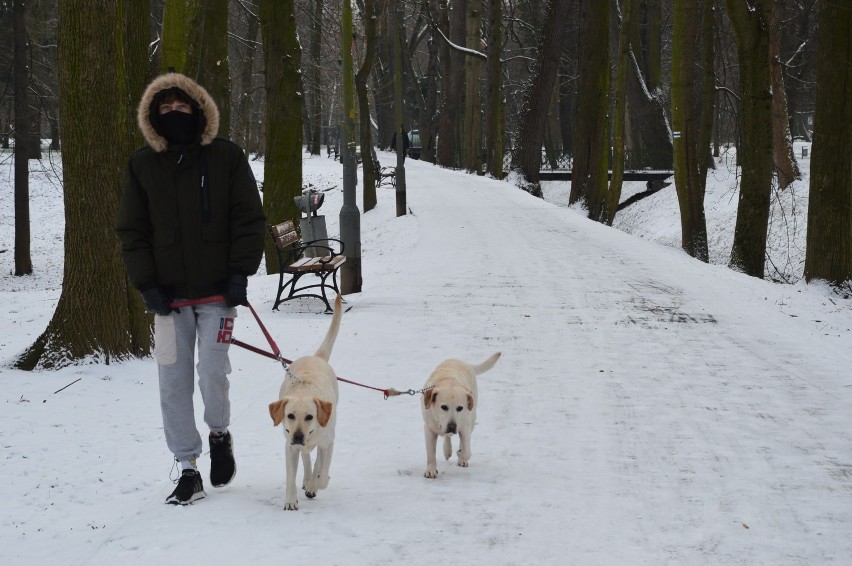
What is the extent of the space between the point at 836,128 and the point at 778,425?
826 cm

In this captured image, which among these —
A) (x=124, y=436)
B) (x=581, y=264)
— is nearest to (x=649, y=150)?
(x=581, y=264)

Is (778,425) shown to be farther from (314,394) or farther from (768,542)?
(314,394)

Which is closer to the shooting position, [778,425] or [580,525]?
[580,525]

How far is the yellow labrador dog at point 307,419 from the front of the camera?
4.97m

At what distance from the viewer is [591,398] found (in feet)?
26.2

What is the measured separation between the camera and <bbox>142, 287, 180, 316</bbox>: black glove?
16.4 feet

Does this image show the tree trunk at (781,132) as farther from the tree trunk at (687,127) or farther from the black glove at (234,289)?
the black glove at (234,289)

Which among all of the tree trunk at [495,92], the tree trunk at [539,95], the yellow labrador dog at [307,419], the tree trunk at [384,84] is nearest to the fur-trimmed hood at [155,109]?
the yellow labrador dog at [307,419]

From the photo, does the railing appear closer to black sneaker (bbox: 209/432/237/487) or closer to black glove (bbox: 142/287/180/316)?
black sneaker (bbox: 209/432/237/487)

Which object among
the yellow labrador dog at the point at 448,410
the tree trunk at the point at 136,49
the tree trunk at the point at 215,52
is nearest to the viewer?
the yellow labrador dog at the point at 448,410

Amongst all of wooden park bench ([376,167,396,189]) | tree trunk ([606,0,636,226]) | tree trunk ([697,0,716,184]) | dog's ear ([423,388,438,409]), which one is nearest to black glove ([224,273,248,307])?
dog's ear ([423,388,438,409])

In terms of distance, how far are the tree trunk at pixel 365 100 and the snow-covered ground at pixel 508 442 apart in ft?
43.3

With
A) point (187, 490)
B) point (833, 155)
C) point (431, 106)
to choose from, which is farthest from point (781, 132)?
point (431, 106)

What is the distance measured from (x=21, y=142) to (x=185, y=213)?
1945 centimetres
